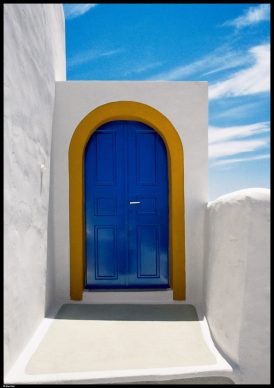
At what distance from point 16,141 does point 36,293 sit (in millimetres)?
Result: 1499

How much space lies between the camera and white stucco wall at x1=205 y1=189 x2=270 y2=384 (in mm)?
2072

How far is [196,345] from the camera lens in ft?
8.20

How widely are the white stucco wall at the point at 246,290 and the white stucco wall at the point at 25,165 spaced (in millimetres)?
1709

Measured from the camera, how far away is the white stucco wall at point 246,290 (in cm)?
207

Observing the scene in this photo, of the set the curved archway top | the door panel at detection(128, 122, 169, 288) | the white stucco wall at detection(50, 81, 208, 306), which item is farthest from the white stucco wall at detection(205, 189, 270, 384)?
the curved archway top

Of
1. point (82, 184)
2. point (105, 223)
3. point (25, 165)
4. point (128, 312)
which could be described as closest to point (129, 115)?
point (82, 184)

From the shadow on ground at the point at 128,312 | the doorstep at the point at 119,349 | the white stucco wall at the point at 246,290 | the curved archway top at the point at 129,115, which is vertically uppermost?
the curved archway top at the point at 129,115

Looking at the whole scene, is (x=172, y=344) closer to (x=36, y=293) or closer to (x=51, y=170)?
(x=36, y=293)

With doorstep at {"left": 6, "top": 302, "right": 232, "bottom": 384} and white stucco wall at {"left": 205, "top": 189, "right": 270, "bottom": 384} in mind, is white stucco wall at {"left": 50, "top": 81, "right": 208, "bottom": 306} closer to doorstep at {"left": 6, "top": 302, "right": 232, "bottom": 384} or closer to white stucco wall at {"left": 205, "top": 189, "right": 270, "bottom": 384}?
doorstep at {"left": 6, "top": 302, "right": 232, "bottom": 384}

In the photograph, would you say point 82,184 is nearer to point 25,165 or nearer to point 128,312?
point 25,165

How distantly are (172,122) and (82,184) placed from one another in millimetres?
1426

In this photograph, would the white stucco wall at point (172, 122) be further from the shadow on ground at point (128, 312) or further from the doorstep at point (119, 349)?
the doorstep at point (119, 349)

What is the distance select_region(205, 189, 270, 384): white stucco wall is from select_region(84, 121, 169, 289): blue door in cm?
127

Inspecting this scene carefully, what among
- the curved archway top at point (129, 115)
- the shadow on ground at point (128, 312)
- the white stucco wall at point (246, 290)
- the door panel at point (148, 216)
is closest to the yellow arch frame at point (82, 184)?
the curved archway top at point (129, 115)
